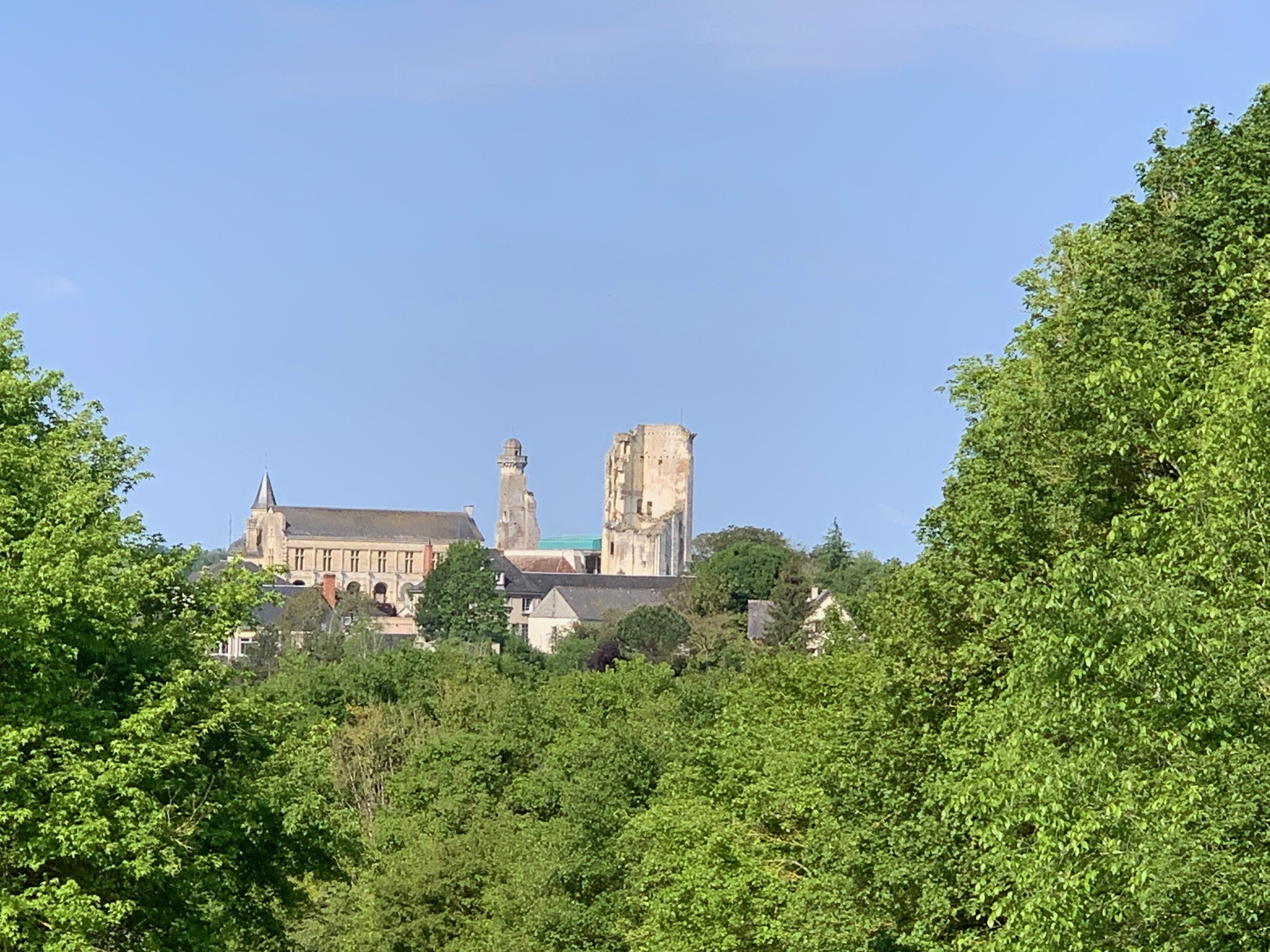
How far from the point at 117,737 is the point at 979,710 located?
976cm

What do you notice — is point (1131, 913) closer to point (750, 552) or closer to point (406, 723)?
point (406, 723)

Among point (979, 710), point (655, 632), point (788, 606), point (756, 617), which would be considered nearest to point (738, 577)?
point (655, 632)

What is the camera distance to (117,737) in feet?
88.9

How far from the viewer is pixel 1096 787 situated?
20500mm

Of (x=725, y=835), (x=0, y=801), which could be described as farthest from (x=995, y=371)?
(x=0, y=801)

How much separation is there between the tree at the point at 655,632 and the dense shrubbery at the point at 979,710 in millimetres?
119120

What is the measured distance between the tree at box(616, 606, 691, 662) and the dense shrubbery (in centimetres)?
11912

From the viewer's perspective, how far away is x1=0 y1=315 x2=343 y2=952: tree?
25.6m

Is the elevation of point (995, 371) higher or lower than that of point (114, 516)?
higher

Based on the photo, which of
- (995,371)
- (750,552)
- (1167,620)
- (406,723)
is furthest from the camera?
(750,552)

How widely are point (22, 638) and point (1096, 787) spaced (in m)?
11.9

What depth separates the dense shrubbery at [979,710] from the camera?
2041 centimetres

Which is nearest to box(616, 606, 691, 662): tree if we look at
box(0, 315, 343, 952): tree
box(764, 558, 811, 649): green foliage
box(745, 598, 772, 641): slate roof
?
box(745, 598, 772, 641): slate roof

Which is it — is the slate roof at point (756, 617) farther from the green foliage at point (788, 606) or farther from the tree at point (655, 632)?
the tree at point (655, 632)
